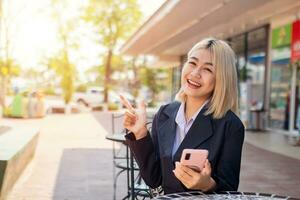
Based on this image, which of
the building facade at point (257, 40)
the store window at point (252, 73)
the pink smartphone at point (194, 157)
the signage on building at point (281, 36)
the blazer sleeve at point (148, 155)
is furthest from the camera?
the store window at point (252, 73)

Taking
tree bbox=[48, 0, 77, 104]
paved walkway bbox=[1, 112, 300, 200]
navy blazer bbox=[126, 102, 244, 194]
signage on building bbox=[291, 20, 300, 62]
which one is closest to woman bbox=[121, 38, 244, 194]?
navy blazer bbox=[126, 102, 244, 194]

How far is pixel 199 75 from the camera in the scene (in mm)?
1824

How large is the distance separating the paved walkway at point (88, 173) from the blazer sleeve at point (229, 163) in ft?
9.75

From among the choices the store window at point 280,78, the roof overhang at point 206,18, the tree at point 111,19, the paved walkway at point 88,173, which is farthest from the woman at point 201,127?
the tree at point 111,19

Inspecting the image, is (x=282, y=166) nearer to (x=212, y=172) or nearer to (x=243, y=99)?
(x=212, y=172)

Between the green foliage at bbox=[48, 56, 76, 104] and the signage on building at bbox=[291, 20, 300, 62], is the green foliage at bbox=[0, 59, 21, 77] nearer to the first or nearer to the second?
the green foliage at bbox=[48, 56, 76, 104]

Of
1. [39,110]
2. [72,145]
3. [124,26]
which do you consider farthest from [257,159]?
[124,26]

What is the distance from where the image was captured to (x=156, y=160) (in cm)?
196

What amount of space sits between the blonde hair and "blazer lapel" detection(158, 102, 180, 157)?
180 millimetres

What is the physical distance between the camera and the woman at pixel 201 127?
175cm

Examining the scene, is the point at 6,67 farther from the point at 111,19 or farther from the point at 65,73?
the point at 111,19

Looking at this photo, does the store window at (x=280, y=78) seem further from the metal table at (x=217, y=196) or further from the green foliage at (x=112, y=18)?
the green foliage at (x=112, y=18)

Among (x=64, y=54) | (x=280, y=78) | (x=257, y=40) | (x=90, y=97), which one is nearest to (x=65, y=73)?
(x=64, y=54)

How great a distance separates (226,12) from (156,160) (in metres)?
8.42
